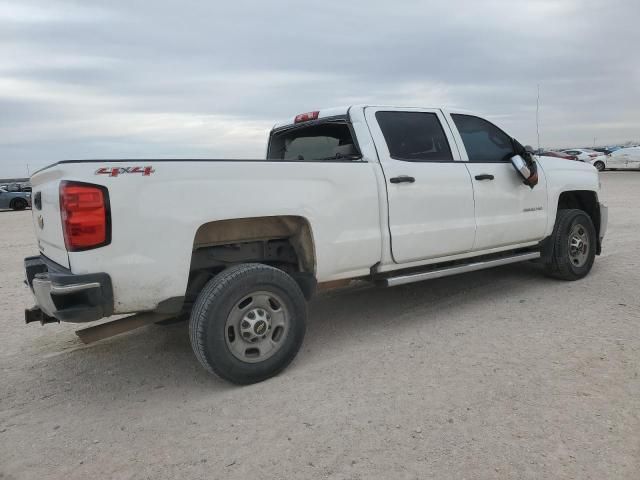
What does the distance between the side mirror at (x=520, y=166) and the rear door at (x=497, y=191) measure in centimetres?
9

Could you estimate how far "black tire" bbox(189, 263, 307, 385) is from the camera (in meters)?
3.28

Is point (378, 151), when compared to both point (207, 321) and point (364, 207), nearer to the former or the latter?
point (364, 207)

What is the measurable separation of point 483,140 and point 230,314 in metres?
3.27

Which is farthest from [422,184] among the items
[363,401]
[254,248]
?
[363,401]

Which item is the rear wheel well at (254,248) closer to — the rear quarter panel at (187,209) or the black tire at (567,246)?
the rear quarter panel at (187,209)

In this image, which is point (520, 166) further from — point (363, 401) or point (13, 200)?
point (13, 200)

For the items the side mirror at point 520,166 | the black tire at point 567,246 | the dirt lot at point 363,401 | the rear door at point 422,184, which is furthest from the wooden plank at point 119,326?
the black tire at point 567,246

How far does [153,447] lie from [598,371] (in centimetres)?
286

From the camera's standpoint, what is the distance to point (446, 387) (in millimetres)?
3285

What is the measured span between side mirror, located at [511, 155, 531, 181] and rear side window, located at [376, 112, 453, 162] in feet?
2.57

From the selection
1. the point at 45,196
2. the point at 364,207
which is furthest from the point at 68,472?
the point at 364,207

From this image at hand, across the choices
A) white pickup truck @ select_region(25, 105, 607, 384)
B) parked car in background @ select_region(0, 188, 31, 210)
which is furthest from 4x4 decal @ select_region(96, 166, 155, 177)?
parked car in background @ select_region(0, 188, 31, 210)

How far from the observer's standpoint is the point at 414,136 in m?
4.65

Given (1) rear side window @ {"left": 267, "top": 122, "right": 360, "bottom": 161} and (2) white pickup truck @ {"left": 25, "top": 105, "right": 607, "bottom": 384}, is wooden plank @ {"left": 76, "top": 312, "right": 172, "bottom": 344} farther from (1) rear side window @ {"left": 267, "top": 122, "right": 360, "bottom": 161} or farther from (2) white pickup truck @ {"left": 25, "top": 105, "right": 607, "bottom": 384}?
(1) rear side window @ {"left": 267, "top": 122, "right": 360, "bottom": 161}
